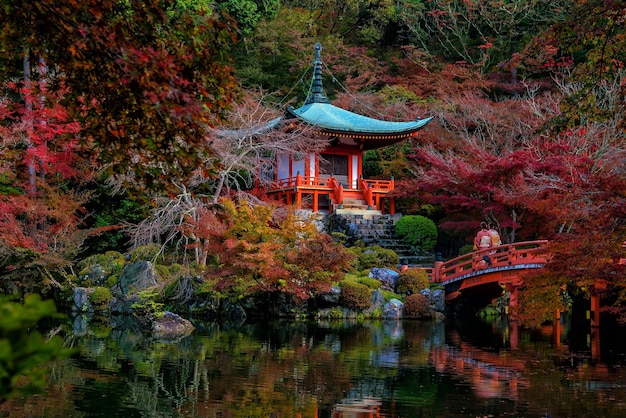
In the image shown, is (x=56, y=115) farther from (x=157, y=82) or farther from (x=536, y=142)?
(x=157, y=82)

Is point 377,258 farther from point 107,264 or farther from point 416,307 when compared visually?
point 107,264

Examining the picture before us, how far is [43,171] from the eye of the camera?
66.7ft

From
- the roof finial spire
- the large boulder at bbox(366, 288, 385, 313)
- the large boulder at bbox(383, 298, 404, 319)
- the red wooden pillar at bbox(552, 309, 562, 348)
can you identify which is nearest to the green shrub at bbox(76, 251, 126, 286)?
the large boulder at bbox(366, 288, 385, 313)

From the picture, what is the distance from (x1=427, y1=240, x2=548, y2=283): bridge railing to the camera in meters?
17.5

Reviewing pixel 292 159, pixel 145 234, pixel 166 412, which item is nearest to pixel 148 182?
pixel 166 412

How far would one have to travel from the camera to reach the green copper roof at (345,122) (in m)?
23.8

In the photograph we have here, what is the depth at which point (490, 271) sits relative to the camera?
60.3 feet

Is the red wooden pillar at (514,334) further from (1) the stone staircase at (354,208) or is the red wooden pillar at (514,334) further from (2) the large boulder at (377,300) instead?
(1) the stone staircase at (354,208)

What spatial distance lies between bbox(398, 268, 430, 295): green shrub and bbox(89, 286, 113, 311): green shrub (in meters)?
7.37

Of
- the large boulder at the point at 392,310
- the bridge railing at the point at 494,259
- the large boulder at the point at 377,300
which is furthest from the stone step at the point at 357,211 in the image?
the large boulder at the point at 392,310

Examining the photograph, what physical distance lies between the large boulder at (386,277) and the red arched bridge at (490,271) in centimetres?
117

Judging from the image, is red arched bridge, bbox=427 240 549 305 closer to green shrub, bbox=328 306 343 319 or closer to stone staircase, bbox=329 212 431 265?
stone staircase, bbox=329 212 431 265

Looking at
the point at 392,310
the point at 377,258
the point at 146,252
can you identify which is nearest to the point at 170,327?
the point at 146,252

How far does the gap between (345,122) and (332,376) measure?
616 inches
